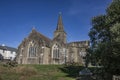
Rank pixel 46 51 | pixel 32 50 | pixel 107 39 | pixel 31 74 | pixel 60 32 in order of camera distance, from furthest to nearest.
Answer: pixel 60 32
pixel 32 50
pixel 46 51
pixel 31 74
pixel 107 39

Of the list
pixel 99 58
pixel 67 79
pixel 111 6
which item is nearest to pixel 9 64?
pixel 67 79

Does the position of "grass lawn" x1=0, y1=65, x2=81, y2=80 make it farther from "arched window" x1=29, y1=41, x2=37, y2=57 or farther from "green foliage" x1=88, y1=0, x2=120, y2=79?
"arched window" x1=29, y1=41, x2=37, y2=57

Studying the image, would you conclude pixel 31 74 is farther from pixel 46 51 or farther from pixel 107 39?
pixel 46 51

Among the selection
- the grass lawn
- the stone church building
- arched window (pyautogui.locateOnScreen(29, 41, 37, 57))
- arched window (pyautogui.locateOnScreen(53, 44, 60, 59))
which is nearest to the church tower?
the stone church building

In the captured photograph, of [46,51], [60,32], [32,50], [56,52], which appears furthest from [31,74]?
[60,32]

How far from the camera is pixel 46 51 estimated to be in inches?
2876

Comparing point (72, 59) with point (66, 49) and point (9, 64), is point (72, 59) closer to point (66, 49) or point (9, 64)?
point (66, 49)

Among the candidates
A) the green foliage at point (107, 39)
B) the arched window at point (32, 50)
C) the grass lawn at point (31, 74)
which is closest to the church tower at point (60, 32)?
the arched window at point (32, 50)

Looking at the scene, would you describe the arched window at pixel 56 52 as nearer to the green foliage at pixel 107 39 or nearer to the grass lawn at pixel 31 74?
the grass lawn at pixel 31 74

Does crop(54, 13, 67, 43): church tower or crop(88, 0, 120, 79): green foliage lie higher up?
crop(54, 13, 67, 43): church tower

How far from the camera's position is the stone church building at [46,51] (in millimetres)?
72500

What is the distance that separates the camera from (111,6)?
33344 millimetres

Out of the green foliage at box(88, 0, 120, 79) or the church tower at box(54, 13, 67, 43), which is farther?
the church tower at box(54, 13, 67, 43)

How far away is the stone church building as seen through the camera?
238 ft
